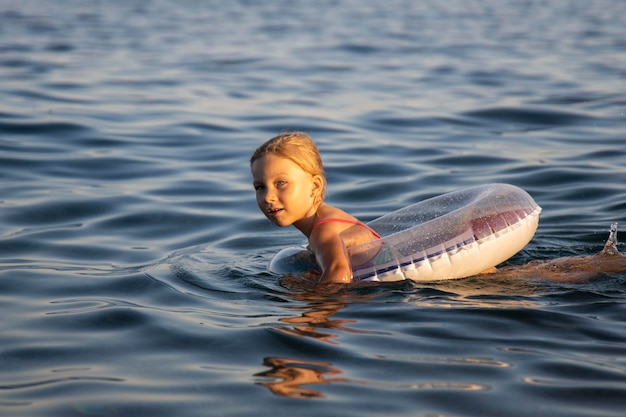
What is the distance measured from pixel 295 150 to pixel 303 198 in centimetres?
28

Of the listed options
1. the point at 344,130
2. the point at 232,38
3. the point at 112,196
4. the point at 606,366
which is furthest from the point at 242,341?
the point at 232,38

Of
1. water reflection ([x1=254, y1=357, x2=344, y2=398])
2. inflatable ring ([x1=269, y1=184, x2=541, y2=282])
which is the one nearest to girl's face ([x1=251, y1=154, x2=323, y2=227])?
inflatable ring ([x1=269, y1=184, x2=541, y2=282])

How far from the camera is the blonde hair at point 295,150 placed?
5375mm

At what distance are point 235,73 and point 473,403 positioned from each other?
11.0 metres

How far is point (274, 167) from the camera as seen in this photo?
17.5 feet

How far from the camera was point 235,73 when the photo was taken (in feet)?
46.6

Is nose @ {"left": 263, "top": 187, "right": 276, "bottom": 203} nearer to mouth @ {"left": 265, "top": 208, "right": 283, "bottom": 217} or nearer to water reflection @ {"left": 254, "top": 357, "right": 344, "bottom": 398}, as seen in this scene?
mouth @ {"left": 265, "top": 208, "right": 283, "bottom": 217}

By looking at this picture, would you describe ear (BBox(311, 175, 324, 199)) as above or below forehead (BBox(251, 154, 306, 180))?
below

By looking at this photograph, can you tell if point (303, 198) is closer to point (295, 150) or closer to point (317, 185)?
point (317, 185)

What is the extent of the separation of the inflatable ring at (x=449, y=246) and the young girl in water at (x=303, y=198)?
0.42ft

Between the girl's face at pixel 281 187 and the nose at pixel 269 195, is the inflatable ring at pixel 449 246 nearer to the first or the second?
the girl's face at pixel 281 187

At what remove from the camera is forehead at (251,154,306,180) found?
5348 millimetres

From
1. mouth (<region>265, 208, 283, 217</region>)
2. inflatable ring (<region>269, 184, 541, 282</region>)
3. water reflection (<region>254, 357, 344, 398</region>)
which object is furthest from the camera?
mouth (<region>265, 208, 283, 217</region>)

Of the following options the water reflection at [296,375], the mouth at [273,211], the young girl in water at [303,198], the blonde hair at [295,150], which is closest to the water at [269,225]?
the water reflection at [296,375]
